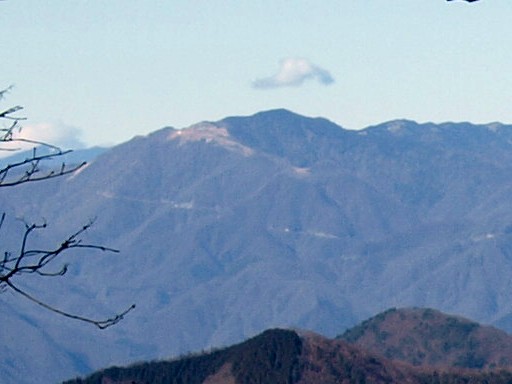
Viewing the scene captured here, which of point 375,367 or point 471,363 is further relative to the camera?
point 471,363

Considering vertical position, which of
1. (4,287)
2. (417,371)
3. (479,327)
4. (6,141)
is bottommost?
(479,327)

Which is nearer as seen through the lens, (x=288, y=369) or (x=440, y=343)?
(x=288, y=369)

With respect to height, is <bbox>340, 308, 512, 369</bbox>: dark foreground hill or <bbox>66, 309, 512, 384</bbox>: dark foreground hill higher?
<bbox>66, 309, 512, 384</bbox>: dark foreground hill

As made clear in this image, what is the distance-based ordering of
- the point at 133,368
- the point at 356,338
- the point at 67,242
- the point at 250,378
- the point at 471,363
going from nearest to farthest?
1. the point at 67,242
2. the point at 250,378
3. the point at 133,368
4. the point at 471,363
5. the point at 356,338

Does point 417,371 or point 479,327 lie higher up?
point 417,371

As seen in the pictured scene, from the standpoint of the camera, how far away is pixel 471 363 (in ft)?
596

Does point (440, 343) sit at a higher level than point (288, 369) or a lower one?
lower

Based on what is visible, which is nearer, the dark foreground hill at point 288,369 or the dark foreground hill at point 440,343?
the dark foreground hill at point 288,369

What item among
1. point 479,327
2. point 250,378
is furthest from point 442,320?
point 250,378

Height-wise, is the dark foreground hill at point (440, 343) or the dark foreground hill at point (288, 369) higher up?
the dark foreground hill at point (288, 369)

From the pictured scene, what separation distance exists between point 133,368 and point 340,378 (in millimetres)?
16889

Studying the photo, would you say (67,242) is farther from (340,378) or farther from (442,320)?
(442,320)

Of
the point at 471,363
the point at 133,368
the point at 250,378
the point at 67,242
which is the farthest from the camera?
the point at 471,363

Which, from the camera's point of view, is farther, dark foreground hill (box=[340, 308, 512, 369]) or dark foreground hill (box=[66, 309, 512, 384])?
dark foreground hill (box=[340, 308, 512, 369])
